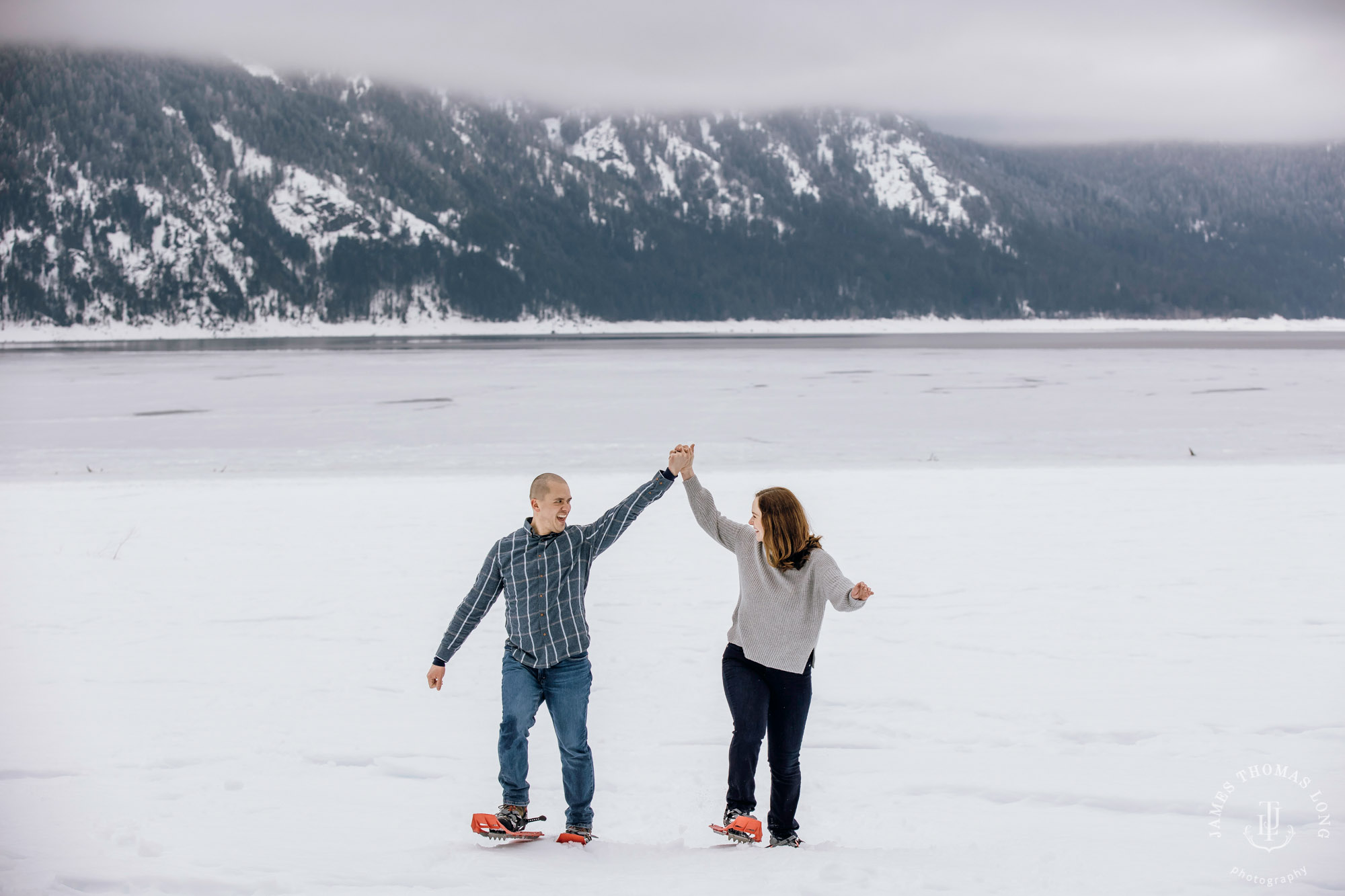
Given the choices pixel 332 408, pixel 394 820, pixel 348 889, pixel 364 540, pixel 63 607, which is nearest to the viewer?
pixel 348 889

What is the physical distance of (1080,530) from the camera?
10.4 meters

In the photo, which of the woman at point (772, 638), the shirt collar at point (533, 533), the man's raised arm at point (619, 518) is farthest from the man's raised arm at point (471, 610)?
the woman at point (772, 638)

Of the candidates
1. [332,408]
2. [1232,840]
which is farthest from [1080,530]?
[332,408]

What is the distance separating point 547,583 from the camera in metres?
3.82

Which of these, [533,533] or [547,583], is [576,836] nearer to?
[547,583]

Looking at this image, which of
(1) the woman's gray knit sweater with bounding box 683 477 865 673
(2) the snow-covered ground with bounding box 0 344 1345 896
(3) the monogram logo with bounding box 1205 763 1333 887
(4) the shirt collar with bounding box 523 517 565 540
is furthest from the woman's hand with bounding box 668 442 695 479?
(3) the monogram logo with bounding box 1205 763 1333 887

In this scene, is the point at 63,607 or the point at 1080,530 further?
the point at 1080,530

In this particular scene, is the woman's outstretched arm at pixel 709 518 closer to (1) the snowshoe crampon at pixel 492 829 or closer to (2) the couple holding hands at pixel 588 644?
(2) the couple holding hands at pixel 588 644

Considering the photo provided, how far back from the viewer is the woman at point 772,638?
12.0 feet

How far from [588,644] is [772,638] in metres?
0.61

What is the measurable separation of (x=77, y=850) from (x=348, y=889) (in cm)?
100

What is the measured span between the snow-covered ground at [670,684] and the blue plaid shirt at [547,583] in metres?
0.70

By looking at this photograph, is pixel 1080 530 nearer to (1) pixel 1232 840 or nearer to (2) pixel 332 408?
(1) pixel 1232 840

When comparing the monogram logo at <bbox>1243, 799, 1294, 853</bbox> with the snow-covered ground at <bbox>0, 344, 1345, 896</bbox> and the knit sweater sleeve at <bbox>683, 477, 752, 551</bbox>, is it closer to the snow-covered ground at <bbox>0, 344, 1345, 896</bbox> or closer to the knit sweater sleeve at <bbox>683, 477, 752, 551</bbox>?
the snow-covered ground at <bbox>0, 344, 1345, 896</bbox>
